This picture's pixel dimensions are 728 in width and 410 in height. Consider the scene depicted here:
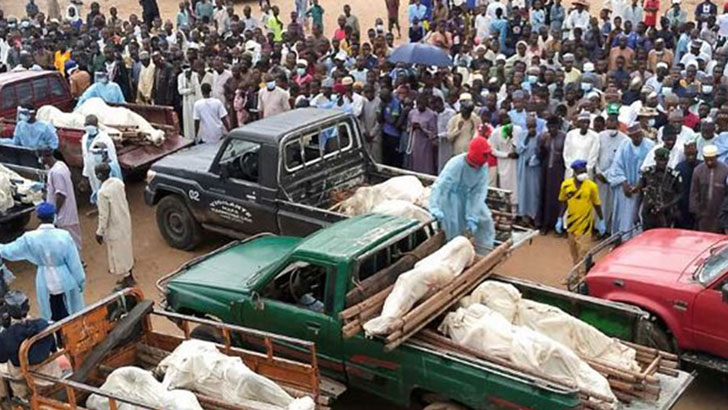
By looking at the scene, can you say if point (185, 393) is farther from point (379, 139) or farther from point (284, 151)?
point (379, 139)

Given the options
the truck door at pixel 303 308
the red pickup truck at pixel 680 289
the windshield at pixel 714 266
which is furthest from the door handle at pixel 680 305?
the truck door at pixel 303 308

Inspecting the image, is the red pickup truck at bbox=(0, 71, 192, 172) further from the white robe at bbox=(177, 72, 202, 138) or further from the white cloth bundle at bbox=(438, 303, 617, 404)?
the white cloth bundle at bbox=(438, 303, 617, 404)

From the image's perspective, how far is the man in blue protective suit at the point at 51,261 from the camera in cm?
878

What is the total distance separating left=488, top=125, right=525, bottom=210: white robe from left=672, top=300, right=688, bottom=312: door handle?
399cm

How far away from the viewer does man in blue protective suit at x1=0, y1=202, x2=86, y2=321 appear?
878 cm

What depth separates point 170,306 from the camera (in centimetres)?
868

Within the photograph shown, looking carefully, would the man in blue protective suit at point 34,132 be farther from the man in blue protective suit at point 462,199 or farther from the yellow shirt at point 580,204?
the yellow shirt at point 580,204

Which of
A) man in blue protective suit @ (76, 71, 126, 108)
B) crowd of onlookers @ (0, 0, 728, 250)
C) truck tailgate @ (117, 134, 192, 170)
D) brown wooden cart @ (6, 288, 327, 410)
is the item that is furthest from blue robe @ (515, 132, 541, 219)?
man in blue protective suit @ (76, 71, 126, 108)

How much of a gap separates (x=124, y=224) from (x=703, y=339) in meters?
6.26

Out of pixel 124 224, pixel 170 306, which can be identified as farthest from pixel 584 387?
pixel 124 224

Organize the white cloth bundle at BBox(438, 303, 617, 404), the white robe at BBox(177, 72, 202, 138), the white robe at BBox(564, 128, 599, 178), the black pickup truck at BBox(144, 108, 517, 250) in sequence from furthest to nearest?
the white robe at BBox(177, 72, 202, 138), the white robe at BBox(564, 128, 599, 178), the black pickup truck at BBox(144, 108, 517, 250), the white cloth bundle at BBox(438, 303, 617, 404)

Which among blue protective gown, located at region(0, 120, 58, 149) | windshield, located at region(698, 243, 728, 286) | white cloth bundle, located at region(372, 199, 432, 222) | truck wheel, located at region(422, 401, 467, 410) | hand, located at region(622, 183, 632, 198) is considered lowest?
truck wheel, located at region(422, 401, 467, 410)

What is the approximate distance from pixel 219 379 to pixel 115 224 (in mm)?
3932

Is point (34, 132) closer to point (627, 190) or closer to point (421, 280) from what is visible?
point (421, 280)
